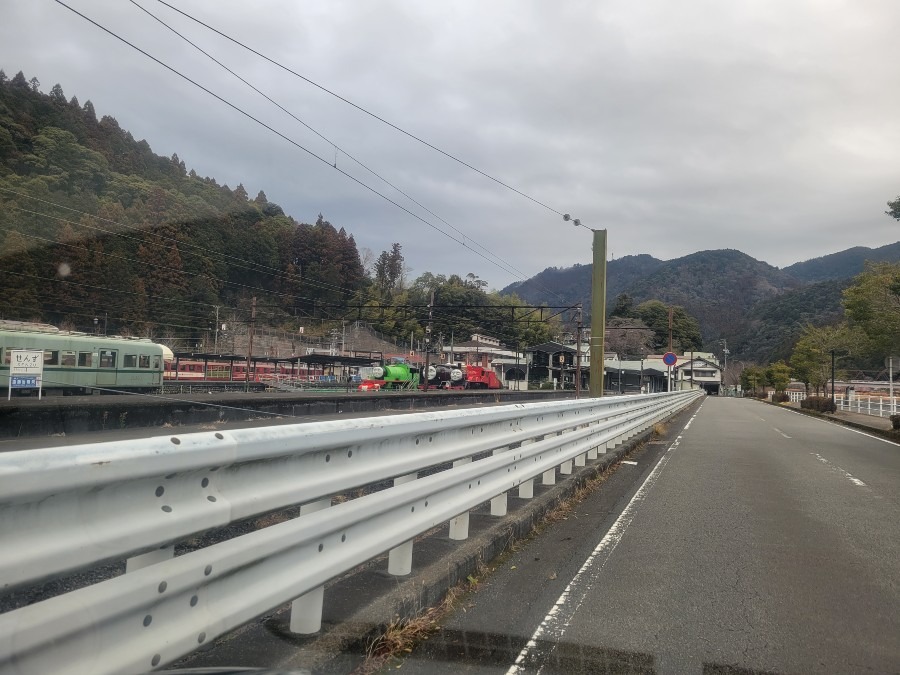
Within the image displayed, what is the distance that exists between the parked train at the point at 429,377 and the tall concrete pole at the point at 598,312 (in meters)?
27.0

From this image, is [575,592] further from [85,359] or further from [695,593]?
[85,359]

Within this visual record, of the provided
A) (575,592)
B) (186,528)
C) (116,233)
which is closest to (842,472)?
(575,592)

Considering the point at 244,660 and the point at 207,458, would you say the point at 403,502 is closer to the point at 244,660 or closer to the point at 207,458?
the point at 244,660

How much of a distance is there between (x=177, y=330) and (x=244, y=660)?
17.9 meters

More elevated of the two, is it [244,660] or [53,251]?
[53,251]

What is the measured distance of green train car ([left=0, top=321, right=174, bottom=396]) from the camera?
919 cm

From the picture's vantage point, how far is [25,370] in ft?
25.6

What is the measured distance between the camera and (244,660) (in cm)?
305

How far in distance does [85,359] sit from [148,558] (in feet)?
38.4

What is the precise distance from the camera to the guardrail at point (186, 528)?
1.90m

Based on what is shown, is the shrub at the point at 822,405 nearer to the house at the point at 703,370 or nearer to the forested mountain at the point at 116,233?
the forested mountain at the point at 116,233

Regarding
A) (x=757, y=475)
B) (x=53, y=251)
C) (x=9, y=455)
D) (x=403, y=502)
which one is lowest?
(x=757, y=475)

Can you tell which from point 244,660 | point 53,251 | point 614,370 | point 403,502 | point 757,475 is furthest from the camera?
point 614,370

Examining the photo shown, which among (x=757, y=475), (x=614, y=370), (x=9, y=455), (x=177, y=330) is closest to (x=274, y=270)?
(x=177, y=330)
